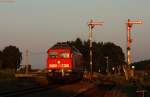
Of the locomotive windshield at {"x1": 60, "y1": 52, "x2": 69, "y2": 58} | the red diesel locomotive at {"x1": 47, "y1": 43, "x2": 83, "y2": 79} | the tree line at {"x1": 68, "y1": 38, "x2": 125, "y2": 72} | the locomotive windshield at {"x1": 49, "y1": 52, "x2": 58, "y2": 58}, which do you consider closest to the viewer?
the red diesel locomotive at {"x1": 47, "y1": 43, "x2": 83, "y2": 79}

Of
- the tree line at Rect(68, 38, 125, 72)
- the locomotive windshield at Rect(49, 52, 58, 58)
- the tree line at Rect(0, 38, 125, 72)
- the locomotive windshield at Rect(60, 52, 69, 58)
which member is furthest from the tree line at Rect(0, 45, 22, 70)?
the locomotive windshield at Rect(60, 52, 69, 58)

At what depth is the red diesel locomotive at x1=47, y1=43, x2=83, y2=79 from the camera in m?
41.0

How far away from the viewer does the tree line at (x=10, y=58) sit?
4267 inches

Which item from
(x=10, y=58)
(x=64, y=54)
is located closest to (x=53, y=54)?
(x=64, y=54)

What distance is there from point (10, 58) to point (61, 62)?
73.9 meters

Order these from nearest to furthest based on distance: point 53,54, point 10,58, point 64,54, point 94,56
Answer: point 64,54, point 53,54, point 94,56, point 10,58

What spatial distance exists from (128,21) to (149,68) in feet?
58.0

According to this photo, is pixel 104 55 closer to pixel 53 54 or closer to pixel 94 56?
pixel 94 56

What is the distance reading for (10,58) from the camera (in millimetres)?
114438

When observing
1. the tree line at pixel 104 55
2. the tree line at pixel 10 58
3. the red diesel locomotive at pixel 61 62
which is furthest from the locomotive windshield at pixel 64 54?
the tree line at pixel 10 58

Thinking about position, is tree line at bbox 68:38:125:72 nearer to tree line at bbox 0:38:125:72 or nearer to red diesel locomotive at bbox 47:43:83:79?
tree line at bbox 0:38:125:72

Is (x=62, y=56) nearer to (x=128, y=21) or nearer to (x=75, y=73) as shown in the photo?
(x=75, y=73)

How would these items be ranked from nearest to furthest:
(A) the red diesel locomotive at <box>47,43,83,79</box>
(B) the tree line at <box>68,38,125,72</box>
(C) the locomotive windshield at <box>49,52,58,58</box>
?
(A) the red diesel locomotive at <box>47,43,83,79</box>
(C) the locomotive windshield at <box>49,52,58,58</box>
(B) the tree line at <box>68,38,125,72</box>

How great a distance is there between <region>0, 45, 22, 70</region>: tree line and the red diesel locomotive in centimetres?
6285
